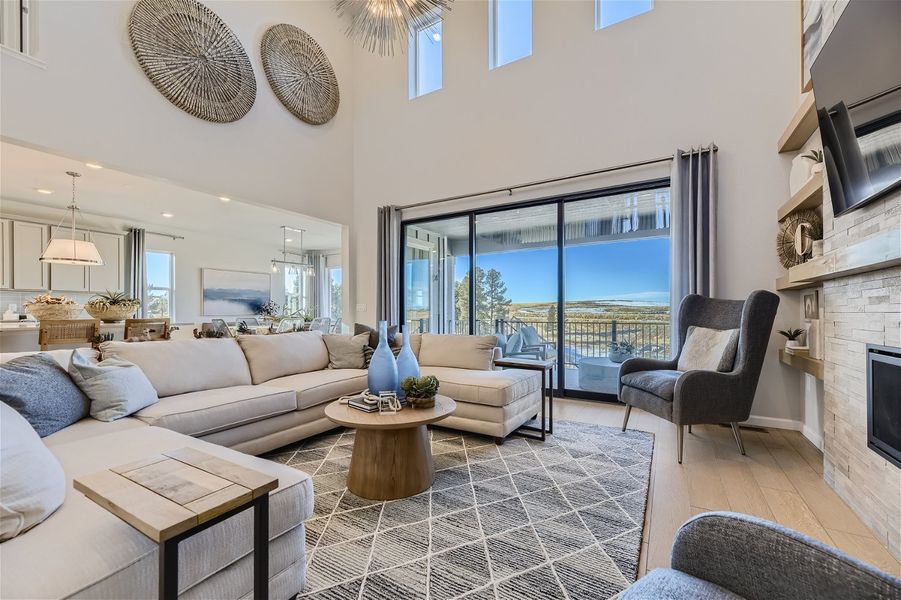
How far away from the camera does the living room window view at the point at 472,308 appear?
3.75ft

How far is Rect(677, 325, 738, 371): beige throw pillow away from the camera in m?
2.76

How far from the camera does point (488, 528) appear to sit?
177cm

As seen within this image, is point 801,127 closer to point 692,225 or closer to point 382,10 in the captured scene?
point 692,225

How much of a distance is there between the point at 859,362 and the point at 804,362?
98cm

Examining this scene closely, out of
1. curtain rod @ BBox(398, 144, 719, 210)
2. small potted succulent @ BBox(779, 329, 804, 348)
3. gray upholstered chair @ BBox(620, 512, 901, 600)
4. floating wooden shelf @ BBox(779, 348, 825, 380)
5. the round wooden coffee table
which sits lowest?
the round wooden coffee table

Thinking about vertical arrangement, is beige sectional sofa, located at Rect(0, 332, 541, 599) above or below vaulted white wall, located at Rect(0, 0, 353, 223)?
below

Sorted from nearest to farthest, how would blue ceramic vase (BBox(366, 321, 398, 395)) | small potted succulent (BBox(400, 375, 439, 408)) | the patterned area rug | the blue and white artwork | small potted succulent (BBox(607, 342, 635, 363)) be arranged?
the patterned area rug → small potted succulent (BBox(400, 375, 439, 408)) → blue ceramic vase (BBox(366, 321, 398, 395)) → small potted succulent (BBox(607, 342, 635, 363)) → the blue and white artwork

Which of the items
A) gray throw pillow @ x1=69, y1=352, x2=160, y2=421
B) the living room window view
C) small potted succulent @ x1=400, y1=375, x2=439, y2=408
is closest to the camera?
the living room window view

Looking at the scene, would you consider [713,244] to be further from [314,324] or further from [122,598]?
[314,324]

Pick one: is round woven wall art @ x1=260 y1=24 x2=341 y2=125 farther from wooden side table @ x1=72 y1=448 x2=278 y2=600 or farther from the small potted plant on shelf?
the small potted plant on shelf

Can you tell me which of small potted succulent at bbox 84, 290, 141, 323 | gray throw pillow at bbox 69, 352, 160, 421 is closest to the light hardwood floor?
gray throw pillow at bbox 69, 352, 160, 421

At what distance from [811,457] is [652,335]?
1.59m

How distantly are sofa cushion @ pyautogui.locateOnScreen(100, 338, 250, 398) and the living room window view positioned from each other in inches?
0.8

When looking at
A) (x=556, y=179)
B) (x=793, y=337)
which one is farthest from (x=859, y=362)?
(x=556, y=179)
